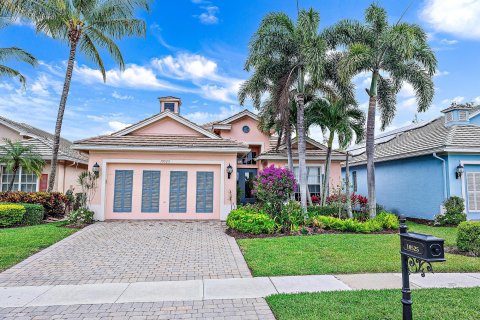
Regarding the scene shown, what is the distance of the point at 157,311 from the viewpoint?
13.9 feet

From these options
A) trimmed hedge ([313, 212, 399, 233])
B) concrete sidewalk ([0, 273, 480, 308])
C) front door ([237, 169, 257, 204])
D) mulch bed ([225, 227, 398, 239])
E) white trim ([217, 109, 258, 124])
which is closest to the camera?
concrete sidewalk ([0, 273, 480, 308])

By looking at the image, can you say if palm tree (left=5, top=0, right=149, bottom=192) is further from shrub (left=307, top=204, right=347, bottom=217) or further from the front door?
shrub (left=307, top=204, right=347, bottom=217)

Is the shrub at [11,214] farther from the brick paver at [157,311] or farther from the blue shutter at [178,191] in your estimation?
the brick paver at [157,311]

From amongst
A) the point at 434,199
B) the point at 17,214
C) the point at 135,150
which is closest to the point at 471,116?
the point at 434,199

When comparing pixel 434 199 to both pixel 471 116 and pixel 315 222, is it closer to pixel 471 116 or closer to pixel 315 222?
pixel 471 116

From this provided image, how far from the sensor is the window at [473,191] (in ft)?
43.9

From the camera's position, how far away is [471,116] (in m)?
15.5

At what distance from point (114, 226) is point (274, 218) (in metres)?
6.60

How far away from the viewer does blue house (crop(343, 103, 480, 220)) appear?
1331 centimetres

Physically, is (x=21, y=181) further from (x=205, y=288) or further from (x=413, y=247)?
(x=413, y=247)

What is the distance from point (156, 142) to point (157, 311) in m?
10.3

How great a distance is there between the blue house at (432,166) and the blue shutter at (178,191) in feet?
39.2

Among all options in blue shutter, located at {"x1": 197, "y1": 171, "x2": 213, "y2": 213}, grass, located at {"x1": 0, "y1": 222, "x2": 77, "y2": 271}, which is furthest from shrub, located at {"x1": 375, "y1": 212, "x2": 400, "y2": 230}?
grass, located at {"x1": 0, "y1": 222, "x2": 77, "y2": 271}

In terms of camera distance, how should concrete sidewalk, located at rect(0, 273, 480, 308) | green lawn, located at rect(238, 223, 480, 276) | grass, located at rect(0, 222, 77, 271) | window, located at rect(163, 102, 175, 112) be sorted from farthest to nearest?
window, located at rect(163, 102, 175, 112) → grass, located at rect(0, 222, 77, 271) → green lawn, located at rect(238, 223, 480, 276) → concrete sidewalk, located at rect(0, 273, 480, 308)
